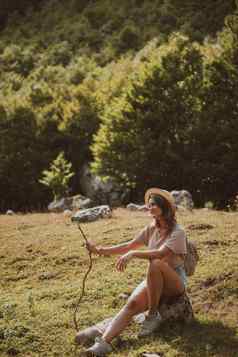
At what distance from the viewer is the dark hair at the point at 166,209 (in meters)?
7.75

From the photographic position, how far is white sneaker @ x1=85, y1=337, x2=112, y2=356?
7430 millimetres

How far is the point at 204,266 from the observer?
11.0 meters

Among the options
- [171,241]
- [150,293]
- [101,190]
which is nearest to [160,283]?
[150,293]

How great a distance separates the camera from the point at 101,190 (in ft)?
93.7

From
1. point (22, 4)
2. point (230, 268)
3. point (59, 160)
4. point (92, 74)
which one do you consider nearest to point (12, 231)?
point (230, 268)

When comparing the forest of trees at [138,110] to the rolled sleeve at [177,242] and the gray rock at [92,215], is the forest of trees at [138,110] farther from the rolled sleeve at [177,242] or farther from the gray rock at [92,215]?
the rolled sleeve at [177,242]

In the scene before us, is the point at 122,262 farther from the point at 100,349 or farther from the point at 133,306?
the point at 100,349

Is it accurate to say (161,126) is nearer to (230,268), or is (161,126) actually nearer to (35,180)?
(35,180)

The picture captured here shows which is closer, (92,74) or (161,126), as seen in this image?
(161,126)

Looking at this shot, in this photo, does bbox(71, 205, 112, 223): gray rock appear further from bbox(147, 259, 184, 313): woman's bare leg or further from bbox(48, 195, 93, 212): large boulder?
bbox(147, 259, 184, 313): woman's bare leg

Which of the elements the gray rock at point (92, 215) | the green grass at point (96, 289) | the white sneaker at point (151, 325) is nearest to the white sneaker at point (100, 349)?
the green grass at point (96, 289)

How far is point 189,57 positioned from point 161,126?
373 centimetres

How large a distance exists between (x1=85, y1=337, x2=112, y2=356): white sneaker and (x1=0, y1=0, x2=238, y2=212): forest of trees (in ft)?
53.0

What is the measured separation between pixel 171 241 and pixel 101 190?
21.0 m
